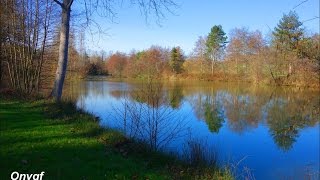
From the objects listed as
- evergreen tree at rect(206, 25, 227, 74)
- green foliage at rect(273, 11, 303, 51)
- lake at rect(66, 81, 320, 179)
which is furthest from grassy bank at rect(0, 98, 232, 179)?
evergreen tree at rect(206, 25, 227, 74)

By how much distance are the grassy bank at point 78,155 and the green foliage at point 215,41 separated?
52.1 metres

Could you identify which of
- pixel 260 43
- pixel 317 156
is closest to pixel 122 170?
pixel 317 156

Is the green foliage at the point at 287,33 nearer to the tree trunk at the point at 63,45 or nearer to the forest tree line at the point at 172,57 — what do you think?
the forest tree line at the point at 172,57


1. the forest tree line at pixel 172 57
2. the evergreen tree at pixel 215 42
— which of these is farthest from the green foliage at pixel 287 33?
Result: the evergreen tree at pixel 215 42

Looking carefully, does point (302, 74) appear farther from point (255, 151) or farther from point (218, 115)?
point (255, 151)

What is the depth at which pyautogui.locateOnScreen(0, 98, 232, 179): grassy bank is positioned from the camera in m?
4.96

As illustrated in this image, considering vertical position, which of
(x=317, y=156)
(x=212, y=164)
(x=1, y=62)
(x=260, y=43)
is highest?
(x=260, y=43)

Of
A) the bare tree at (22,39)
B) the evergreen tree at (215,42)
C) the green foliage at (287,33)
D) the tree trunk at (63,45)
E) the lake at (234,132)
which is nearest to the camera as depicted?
the lake at (234,132)

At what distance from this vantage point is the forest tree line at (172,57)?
52.1ft

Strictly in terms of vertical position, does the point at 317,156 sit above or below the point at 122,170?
below

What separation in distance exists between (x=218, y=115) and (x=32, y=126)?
34.5 ft

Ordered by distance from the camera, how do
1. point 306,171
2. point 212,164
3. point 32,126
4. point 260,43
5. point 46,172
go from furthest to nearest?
point 260,43, point 306,171, point 32,126, point 212,164, point 46,172

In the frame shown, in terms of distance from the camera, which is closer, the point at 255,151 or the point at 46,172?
the point at 46,172

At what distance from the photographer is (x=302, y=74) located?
3766cm
